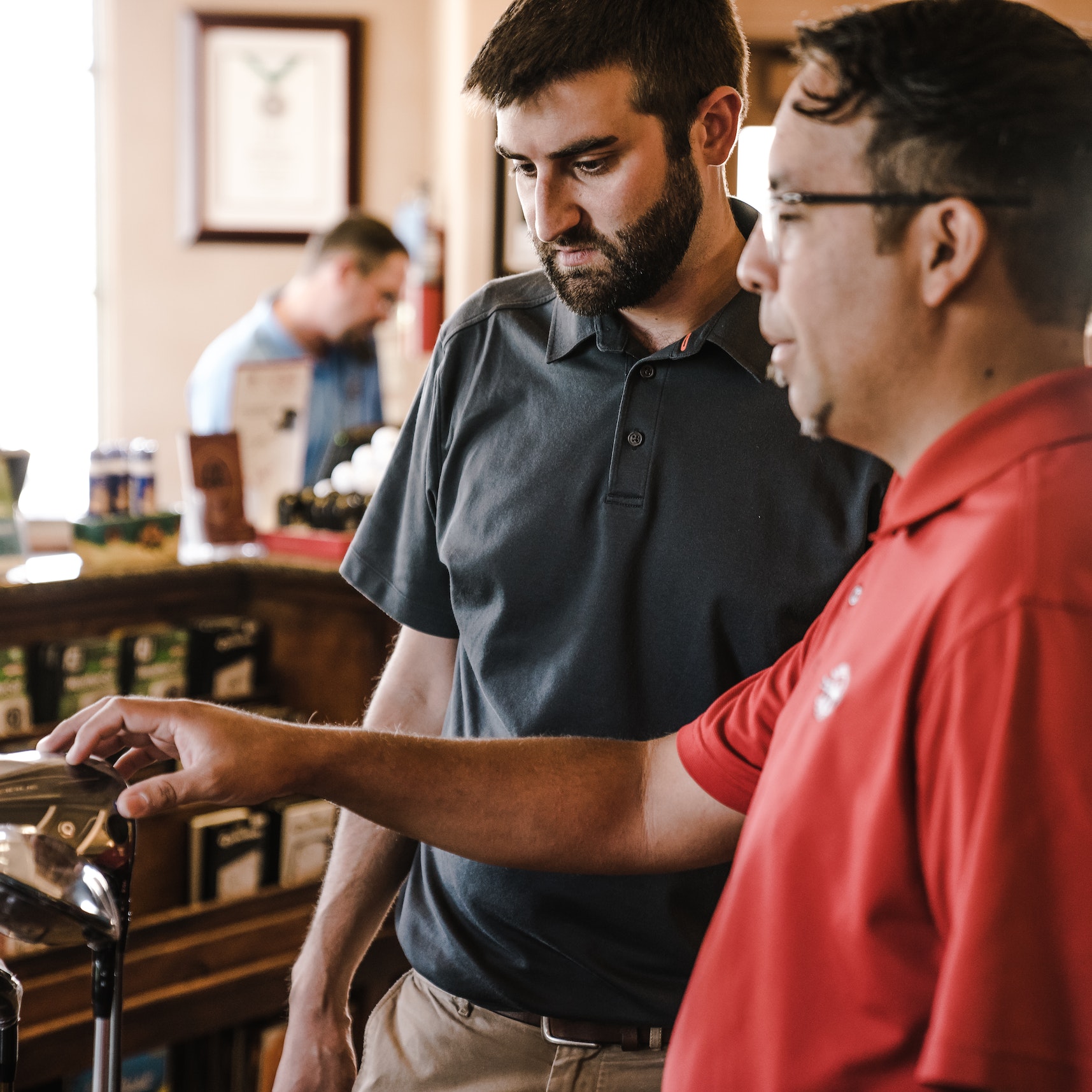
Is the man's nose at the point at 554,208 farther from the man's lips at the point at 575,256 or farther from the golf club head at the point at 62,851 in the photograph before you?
the golf club head at the point at 62,851

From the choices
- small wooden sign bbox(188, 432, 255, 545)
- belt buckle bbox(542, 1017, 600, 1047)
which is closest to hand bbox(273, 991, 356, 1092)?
belt buckle bbox(542, 1017, 600, 1047)

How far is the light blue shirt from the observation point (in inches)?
144

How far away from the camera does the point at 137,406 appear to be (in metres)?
5.05

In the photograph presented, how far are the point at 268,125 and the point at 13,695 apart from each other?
3.41 metres

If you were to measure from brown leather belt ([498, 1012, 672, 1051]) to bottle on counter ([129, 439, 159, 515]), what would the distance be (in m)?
1.56

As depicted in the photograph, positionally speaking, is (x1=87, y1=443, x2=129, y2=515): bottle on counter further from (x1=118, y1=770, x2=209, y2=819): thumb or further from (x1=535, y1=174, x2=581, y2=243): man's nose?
(x1=118, y1=770, x2=209, y2=819): thumb

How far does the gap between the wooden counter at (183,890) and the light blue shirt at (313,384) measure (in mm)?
1042

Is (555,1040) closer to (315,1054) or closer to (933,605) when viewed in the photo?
(315,1054)

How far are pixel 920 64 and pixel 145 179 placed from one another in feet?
15.6

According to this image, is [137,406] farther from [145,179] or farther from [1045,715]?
[1045,715]

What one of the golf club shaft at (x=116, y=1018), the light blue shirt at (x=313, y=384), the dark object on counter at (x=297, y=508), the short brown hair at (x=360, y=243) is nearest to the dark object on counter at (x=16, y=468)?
the dark object on counter at (x=297, y=508)

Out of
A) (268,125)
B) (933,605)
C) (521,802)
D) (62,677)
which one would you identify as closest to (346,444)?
(62,677)

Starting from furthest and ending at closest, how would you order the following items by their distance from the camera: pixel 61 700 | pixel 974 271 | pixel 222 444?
1. pixel 222 444
2. pixel 61 700
3. pixel 974 271

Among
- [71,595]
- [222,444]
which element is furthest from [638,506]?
[222,444]
